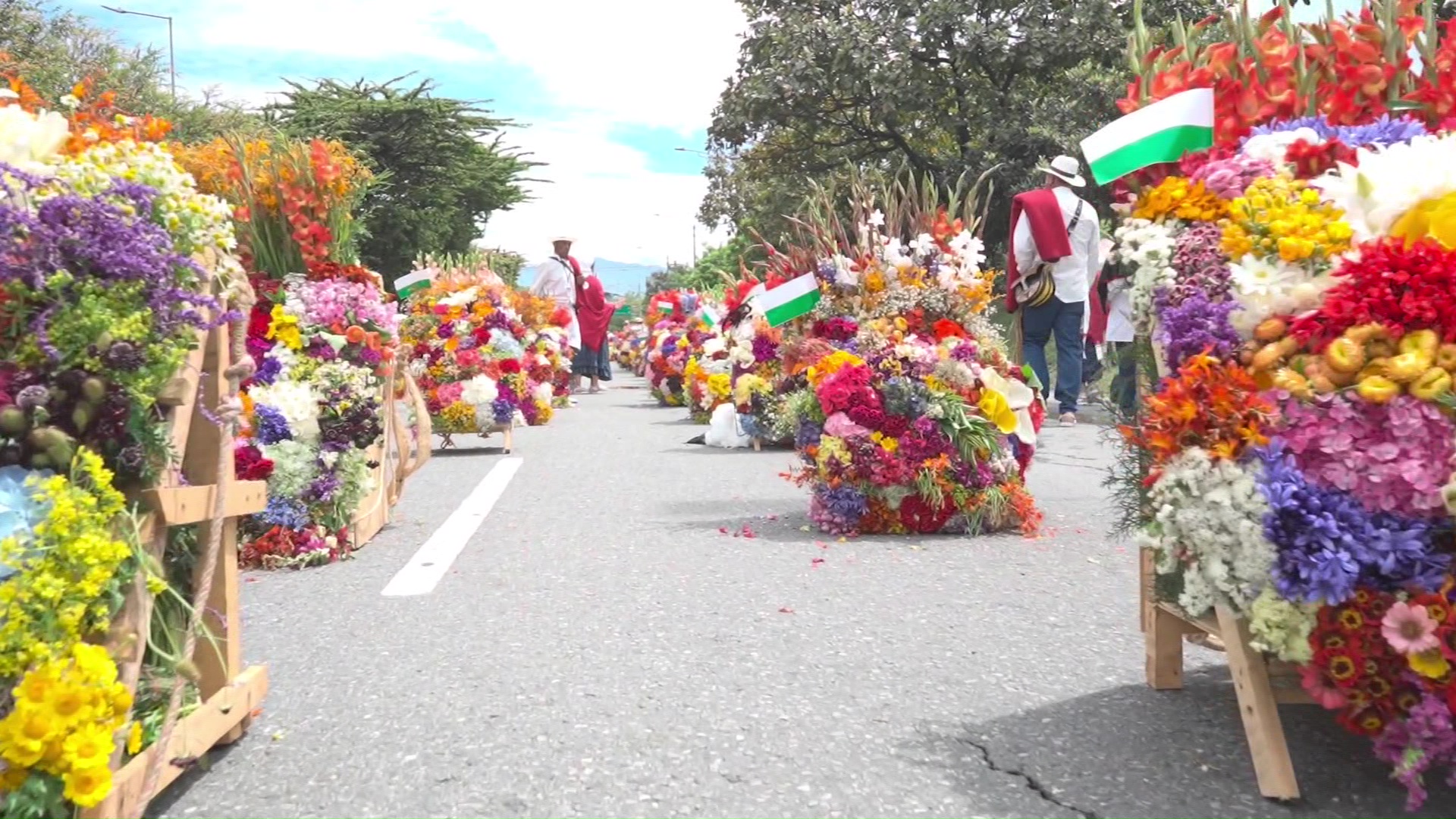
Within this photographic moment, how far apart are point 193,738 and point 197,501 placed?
21.8 inches

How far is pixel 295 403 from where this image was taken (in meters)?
6.51

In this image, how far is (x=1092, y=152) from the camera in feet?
12.2

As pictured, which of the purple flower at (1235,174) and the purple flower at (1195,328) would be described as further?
the purple flower at (1235,174)

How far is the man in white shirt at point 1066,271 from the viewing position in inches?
441

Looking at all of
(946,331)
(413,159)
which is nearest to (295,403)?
(946,331)

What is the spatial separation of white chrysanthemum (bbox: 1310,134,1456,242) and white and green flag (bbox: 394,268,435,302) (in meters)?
11.5

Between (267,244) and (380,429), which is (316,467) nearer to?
(380,429)

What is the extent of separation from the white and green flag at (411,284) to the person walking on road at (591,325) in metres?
5.94

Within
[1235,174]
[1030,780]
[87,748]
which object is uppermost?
[1235,174]

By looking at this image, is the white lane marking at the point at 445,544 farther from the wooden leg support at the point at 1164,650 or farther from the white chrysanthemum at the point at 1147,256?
the white chrysanthemum at the point at 1147,256

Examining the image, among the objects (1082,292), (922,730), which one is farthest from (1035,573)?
(1082,292)

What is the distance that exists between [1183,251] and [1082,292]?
8.26 m

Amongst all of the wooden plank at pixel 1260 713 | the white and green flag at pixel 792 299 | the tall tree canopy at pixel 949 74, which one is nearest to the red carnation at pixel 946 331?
the white and green flag at pixel 792 299

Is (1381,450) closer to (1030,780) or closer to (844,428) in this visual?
(1030,780)
